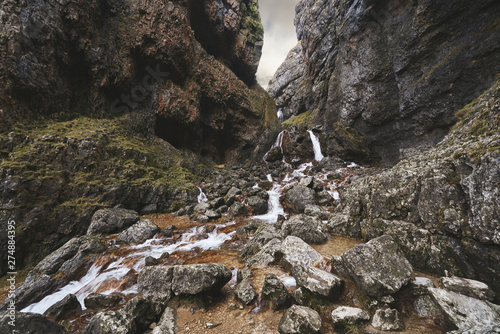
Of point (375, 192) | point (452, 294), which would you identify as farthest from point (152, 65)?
point (452, 294)

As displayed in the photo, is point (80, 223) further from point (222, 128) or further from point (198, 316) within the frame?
point (222, 128)

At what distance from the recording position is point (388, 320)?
106 inches

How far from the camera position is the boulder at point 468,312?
2.26 m

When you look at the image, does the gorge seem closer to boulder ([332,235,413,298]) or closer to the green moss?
boulder ([332,235,413,298])

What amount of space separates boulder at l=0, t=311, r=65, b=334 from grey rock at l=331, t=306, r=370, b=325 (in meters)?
4.78

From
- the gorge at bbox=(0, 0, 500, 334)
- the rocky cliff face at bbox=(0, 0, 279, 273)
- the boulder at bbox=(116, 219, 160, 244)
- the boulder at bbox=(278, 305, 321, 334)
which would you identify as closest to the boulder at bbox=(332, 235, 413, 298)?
the gorge at bbox=(0, 0, 500, 334)

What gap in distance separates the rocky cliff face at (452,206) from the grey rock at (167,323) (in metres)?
4.90

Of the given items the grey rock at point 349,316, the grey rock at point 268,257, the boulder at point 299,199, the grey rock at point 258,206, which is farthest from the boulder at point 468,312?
the grey rock at point 258,206

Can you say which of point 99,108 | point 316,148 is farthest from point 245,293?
point 316,148

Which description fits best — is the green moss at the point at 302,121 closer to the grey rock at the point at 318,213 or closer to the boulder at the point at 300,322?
the grey rock at the point at 318,213

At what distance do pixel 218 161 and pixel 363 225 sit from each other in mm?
23798

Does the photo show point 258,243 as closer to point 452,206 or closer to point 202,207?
point 452,206

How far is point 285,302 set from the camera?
3.39m

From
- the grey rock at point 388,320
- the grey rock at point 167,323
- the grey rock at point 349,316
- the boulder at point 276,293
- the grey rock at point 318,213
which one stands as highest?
the grey rock at point 318,213
